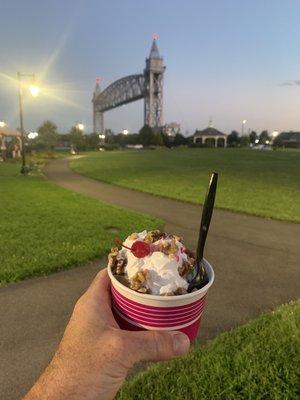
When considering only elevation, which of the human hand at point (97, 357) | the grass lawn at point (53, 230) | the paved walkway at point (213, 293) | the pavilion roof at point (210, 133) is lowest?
the paved walkway at point (213, 293)

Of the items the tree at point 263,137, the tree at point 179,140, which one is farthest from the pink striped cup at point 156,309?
the tree at point 263,137

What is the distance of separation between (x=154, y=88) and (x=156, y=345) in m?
137

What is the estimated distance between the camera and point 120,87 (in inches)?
6811

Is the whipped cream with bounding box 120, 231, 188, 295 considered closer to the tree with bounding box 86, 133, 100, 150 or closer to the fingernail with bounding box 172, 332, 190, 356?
the fingernail with bounding box 172, 332, 190, 356

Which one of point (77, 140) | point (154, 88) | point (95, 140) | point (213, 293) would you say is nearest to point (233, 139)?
point (154, 88)

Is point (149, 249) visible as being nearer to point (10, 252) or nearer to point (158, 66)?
point (10, 252)

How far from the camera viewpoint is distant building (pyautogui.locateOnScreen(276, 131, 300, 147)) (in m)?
148

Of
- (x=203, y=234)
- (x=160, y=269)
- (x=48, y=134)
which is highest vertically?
(x=48, y=134)

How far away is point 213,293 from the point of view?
5.98 m

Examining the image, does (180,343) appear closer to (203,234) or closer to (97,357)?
(97,357)

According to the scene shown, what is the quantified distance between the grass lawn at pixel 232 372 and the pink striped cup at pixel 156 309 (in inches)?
71.1

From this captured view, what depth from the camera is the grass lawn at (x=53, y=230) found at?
272 inches

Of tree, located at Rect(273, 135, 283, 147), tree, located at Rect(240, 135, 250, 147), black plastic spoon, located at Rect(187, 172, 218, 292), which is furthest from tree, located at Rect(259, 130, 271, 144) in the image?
black plastic spoon, located at Rect(187, 172, 218, 292)

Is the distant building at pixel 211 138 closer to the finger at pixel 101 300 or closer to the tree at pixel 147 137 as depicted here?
the tree at pixel 147 137
